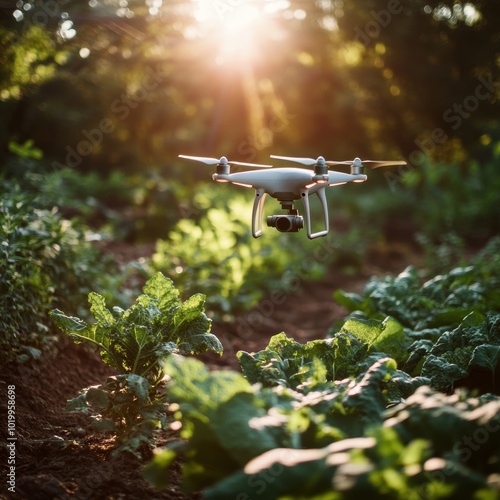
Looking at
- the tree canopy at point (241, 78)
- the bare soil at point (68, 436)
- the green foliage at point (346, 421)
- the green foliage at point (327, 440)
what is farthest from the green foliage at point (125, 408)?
the tree canopy at point (241, 78)

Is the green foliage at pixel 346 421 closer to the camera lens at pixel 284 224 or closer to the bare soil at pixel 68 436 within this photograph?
the bare soil at pixel 68 436

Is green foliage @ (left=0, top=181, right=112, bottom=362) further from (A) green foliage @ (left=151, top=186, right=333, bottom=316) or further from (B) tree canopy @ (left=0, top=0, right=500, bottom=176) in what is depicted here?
(B) tree canopy @ (left=0, top=0, right=500, bottom=176)

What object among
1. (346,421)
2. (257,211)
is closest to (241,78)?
(257,211)

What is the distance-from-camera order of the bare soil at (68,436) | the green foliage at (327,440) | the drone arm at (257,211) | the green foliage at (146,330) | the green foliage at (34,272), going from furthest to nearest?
the green foliage at (34,272) < the green foliage at (146,330) < the drone arm at (257,211) < the bare soil at (68,436) < the green foliage at (327,440)

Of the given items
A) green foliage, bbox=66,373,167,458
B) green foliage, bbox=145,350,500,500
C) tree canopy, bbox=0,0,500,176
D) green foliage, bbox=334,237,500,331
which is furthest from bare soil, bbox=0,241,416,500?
tree canopy, bbox=0,0,500,176

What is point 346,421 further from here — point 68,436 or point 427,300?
point 427,300

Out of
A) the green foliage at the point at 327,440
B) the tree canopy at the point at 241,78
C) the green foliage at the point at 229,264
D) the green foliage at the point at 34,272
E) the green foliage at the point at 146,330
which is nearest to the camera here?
the green foliage at the point at 327,440

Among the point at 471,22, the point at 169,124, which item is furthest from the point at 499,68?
the point at 169,124
